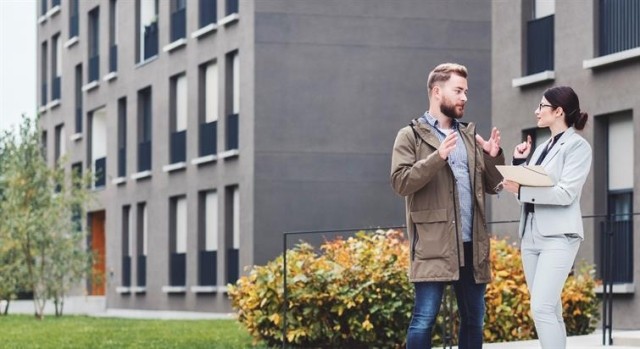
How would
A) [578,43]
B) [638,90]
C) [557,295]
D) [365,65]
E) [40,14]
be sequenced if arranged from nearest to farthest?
[557,295], [638,90], [578,43], [365,65], [40,14]

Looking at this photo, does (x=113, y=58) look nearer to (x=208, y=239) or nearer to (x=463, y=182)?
(x=208, y=239)

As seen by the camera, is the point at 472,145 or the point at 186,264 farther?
the point at 186,264

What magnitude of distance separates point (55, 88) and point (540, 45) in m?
28.9

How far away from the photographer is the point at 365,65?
3338 centimetres

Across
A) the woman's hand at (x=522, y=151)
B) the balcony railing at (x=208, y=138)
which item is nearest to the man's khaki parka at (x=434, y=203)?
the woman's hand at (x=522, y=151)

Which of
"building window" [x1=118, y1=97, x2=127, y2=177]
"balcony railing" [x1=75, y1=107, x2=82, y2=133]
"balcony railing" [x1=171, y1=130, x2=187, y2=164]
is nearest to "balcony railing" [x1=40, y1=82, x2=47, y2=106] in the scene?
"balcony railing" [x1=75, y1=107, x2=82, y2=133]

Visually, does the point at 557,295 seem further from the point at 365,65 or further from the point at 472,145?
the point at 365,65

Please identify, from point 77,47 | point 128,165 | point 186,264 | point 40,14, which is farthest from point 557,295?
point 40,14

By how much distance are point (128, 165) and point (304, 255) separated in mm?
25748

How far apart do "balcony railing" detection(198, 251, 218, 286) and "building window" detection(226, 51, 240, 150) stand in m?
2.93

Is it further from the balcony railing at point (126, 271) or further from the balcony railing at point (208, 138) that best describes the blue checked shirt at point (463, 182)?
the balcony railing at point (126, 271)

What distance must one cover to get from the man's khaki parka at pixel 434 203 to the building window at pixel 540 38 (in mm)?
15520

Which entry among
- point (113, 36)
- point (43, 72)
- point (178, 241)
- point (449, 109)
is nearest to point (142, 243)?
point (178, 241)

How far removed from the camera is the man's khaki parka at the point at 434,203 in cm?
878
